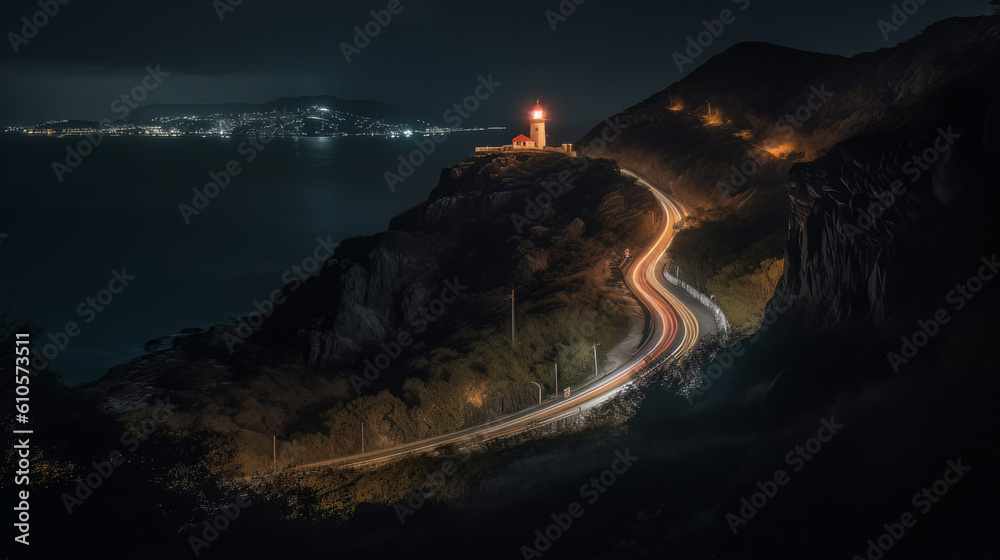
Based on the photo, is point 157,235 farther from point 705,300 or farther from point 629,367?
point 629,367

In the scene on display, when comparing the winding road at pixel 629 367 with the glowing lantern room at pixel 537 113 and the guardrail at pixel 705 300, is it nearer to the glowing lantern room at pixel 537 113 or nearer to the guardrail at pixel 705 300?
the guardrail at pixel 705 300

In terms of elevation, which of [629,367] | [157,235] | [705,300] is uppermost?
[157,235]

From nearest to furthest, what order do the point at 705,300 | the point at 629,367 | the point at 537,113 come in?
1. the point at 629,367
2. the point at 705,300
3. the point at 537,113

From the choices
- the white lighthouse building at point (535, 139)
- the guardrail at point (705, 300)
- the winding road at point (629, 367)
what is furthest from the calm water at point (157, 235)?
the guardrail at point (705, 300)

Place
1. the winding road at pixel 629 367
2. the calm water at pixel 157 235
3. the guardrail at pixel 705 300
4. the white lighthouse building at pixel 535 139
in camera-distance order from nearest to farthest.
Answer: the winding road at pixel 629 367 < the guardrail at pixel 705 300 < the calm water at pixel 157 235 < the white lighthouse building at pixel 535 139

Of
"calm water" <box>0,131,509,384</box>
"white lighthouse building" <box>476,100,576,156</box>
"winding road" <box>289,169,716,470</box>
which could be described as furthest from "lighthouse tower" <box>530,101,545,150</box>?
"winding road" <box>289,169,716,470</box>

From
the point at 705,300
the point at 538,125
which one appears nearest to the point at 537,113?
the point at 538,125

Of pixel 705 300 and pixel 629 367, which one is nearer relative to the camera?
pixel 629 367
